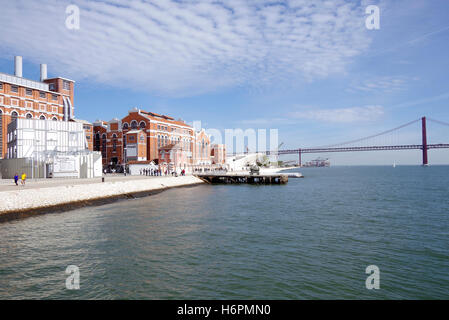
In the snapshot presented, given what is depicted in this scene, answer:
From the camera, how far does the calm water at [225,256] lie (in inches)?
358

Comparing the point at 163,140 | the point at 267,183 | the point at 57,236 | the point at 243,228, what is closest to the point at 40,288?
the point at 57,236

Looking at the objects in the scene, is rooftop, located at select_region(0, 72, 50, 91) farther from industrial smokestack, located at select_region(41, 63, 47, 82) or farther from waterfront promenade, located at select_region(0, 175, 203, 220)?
waterfront promenade, located at select_region(0, 175, 203, 220)

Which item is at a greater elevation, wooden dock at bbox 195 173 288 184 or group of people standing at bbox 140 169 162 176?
group of people standing at bbox 140 169 162 176

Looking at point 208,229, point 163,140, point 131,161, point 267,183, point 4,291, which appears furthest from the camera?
point 163,140

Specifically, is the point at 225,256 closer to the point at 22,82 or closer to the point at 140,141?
the point at 140,141

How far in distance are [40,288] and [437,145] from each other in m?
188

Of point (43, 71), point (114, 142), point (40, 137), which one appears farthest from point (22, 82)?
point (40, 137)

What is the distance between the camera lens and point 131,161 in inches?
2704

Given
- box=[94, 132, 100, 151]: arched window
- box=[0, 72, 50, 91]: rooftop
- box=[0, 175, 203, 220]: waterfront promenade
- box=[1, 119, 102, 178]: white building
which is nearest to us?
box=[0, 175, 203, 220]: waterfront promenade

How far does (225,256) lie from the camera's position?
12234 mm

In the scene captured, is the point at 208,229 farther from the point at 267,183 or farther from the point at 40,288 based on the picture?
the point at 267,183

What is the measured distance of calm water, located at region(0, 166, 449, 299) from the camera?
9086 millimetres

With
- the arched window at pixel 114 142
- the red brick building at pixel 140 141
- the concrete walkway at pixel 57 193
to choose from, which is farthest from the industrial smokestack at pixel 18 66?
the concrete walkway at pixel 57 193

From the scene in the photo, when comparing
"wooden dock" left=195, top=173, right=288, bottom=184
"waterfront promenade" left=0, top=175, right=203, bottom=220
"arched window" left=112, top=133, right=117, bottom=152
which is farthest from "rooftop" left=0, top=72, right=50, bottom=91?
"wooden dock" left=195, top=173, right=288, bottom=184
